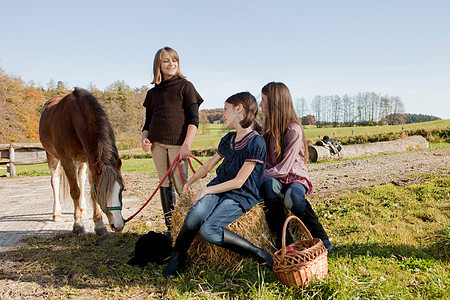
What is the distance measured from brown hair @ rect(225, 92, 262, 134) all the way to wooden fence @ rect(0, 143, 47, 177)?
13848 mm

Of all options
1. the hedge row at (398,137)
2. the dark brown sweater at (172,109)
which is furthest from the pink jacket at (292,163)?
the hedge row at (398,137)

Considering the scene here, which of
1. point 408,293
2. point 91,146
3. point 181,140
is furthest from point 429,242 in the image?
point 91,146

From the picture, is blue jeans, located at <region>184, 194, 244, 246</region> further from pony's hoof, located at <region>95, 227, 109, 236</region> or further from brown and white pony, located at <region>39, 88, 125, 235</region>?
pony's hoof, located at <region>95, 227, 109, 236</region>

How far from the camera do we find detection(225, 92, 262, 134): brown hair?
2992 mm

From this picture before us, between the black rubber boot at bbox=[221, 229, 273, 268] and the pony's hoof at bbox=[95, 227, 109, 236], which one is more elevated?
the black rubber boot at bbox=[221, 229, 273, 268]

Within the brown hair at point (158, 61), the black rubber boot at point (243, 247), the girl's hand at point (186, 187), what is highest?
the brown hair at point (158, 61)

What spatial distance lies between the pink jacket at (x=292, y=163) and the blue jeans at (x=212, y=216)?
1.78 ft

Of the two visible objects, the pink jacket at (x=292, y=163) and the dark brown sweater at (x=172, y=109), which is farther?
the dark brown sweater at (x=172, y=109)

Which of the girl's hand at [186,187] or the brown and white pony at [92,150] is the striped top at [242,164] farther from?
the brown and white pony at [92,150]

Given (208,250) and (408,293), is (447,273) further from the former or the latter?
(208,250)

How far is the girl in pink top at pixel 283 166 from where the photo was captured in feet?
10.1

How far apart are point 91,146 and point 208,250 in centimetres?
194

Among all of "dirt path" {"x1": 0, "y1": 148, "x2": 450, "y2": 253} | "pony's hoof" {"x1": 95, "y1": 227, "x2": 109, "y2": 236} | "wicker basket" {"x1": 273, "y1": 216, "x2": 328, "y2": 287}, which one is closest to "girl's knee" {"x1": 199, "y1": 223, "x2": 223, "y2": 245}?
"wicker basket" {"x1": 273, "y1": 216, "x2": 328, "y2": 287}

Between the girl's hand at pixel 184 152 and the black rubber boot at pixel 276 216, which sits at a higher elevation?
the girl's hand at pixel 184 152
